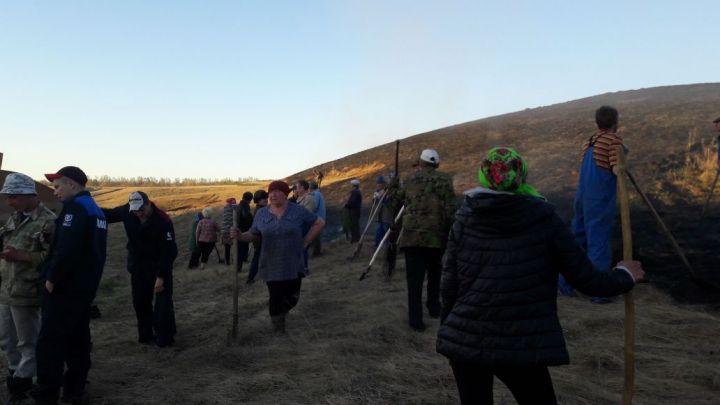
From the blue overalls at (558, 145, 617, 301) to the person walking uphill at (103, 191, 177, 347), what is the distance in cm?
458

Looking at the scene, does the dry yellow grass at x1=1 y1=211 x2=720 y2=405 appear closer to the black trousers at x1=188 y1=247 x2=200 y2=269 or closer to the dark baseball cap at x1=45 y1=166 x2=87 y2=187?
the dark baseball cap at x1=45 y1=166 x2=87 y2=187

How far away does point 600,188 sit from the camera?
6.37m

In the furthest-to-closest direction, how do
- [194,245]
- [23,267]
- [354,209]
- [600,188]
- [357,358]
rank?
[354,209], [194,245], [600,188], [357,358], [23,267]

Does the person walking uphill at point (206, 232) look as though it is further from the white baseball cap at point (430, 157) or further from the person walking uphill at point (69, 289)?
the person walking uphill at point (69, 289)

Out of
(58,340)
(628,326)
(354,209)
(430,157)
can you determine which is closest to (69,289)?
(58,340)

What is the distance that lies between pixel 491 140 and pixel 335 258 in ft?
32.7

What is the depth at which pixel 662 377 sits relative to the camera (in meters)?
4.53

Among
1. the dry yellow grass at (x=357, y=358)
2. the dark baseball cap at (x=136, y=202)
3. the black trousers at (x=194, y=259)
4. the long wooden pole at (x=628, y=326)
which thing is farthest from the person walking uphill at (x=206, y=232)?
the long wooden pole at (x=628, y=326)

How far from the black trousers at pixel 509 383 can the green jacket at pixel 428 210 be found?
318 cm

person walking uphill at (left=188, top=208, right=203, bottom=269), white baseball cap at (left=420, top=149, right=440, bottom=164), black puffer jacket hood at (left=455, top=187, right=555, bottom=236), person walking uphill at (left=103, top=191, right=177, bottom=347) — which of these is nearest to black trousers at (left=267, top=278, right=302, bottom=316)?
person walking uphill at (left=103, top=191, right=177, bottom=347)

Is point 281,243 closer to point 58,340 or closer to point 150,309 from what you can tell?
point 150,309

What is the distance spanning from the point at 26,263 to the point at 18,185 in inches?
24.5

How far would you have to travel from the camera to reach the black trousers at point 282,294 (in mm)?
5992

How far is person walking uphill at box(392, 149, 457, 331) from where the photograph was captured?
577 centimetres
